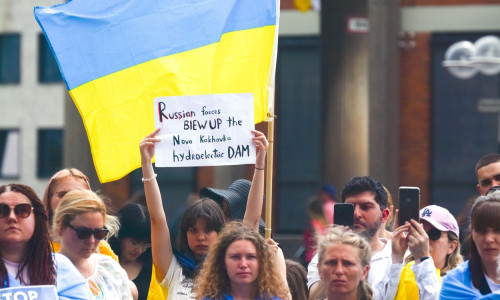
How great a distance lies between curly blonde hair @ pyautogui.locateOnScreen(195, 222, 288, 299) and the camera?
247 inches

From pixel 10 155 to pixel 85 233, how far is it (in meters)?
20.2

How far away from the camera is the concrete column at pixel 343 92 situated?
1305 cm

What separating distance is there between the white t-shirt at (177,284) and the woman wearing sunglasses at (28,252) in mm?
1001

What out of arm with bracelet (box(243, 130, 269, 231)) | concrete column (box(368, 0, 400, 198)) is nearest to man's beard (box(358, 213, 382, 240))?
arm with bracelet (box(243, 130, 269, 231))

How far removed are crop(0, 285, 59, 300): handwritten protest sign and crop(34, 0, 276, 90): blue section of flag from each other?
210 centimetres

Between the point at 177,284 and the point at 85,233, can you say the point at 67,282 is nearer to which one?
the point at 85,233

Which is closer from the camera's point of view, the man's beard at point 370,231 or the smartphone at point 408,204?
the smartphone at point 408,204

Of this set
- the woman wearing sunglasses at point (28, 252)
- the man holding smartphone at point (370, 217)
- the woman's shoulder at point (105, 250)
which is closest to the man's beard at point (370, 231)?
the man holding smartphone at point (370, 217)

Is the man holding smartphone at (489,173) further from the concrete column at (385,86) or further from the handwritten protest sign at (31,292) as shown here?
the concrete column at (385,86)

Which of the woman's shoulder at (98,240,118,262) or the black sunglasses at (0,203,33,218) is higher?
the black sunglasses at (0,203,33,218)

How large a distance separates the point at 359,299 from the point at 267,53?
186cm

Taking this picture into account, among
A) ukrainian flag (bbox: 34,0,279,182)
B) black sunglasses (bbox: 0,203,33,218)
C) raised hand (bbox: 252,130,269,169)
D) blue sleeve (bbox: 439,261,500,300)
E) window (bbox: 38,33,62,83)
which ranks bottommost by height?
blue sleeve (bbox: 439,261,500,300)

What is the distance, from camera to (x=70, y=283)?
18.9 feet

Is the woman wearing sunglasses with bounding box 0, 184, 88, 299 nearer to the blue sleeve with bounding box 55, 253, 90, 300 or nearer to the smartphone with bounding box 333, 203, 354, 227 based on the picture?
the blue sleeve with bounding box 55, 253, 90, 300
